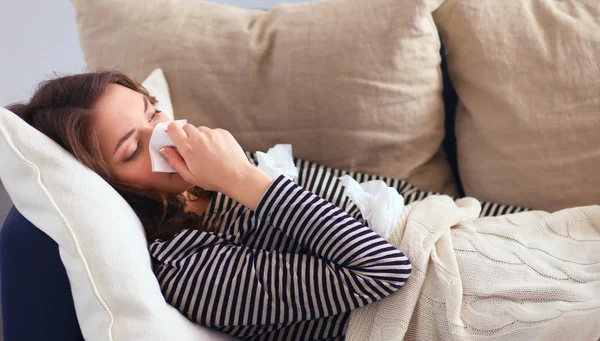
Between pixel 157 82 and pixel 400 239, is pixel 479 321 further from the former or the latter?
pixel 157 82

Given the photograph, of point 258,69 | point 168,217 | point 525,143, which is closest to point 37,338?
point 168,217

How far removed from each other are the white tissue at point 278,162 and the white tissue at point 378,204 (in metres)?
0.11

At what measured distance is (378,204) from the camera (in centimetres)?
97

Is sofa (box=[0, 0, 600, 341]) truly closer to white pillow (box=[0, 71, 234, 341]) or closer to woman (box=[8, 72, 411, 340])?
→ woman (box=[8, 72, 411, 340])

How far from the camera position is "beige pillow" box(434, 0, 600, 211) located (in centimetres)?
108

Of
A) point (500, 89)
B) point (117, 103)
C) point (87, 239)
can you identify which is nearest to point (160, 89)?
point (117, 103)

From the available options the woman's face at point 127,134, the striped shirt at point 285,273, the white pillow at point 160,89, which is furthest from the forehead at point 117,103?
the striped shirt at point 285,273

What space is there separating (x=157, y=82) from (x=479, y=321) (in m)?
0.81

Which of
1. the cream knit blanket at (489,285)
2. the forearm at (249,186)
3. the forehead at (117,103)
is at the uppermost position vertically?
the forehead at (117,103)

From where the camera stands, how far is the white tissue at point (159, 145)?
93 centimetres

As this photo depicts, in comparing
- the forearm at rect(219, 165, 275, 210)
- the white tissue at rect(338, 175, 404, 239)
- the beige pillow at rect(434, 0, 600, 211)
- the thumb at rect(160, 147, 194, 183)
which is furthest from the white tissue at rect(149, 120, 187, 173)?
the beige pillow at rect(434, 0, 600, 211)

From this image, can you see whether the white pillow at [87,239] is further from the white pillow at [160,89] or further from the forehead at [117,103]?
the white pillow at [160,89]

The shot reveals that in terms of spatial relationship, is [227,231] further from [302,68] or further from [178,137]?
[302,68]

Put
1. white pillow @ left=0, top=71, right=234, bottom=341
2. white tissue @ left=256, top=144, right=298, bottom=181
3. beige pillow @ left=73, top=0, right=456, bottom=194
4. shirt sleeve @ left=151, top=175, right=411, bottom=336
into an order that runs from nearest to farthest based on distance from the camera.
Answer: white pillow @ left=0, top=71, right=234, bottom=341 → shirt sleeve @ left=151, top=175, right=411, bottom=336 → white tissue @ left=256, top=144, right=298, bottom=181 → beige pillow @ left=73, top=0, right=456, bottom=194
